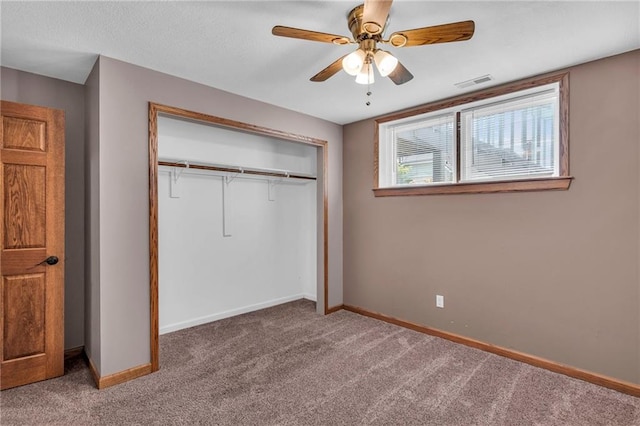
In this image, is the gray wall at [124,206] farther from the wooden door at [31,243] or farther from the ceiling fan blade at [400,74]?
the ceiling fan blade at [400,74]

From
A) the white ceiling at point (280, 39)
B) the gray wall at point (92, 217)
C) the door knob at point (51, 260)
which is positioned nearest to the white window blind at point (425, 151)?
the white ceiling at point (280, 39)

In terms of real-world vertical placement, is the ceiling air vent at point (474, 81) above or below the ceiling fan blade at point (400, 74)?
above

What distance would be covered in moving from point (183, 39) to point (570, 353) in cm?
361

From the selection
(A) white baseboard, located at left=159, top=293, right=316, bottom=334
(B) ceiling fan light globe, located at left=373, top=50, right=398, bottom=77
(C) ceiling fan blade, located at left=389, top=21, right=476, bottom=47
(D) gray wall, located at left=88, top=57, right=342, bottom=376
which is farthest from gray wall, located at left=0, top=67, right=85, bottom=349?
(C) ceiling fan blade, located at left=389, top=21, right=476, bottom=47

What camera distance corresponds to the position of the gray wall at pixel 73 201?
9.51ft

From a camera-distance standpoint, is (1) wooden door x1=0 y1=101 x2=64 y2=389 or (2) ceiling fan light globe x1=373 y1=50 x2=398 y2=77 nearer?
(2) ceiling fan light globe x1=373 y1=50 x2=398 y2=77

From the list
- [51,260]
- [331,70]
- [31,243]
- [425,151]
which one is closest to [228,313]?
[51,260]

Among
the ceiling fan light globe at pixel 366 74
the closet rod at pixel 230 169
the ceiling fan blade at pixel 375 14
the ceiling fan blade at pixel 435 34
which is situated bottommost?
the closet rod at pixel 230 169

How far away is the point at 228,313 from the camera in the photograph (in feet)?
13.2

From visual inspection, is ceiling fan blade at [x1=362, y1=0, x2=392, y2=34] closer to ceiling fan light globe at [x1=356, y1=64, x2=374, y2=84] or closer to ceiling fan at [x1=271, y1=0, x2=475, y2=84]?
ceiling fan at [x1=271, y1=0, x2=475, y2=84]

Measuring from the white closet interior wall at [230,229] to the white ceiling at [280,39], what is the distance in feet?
3.20

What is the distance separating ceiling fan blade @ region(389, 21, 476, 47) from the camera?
63.5 inches

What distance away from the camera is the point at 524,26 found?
2051 millimetres

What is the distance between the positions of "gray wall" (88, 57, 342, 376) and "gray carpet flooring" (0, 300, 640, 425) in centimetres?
34
